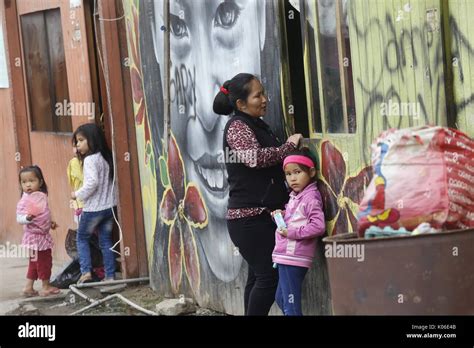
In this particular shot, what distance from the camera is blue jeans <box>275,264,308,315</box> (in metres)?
6.56

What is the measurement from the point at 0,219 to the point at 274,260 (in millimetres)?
7365

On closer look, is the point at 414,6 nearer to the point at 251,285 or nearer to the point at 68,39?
the point at 251,285

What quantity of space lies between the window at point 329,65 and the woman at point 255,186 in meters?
0.26

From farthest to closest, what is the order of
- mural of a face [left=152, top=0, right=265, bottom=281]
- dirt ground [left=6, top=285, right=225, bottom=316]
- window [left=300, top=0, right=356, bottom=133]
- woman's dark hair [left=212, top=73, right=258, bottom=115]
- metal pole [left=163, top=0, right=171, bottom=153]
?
1. dirt ground [left=6, top=285, right=225, bottom=316]
2. metal pole [left=163, top=0, right=171, bottom=153]
3. mural of a face [left=152, top=0, right=265, bottom=281]
4. woman's dark hair [left=212, top=73, right=258, bottom=115]
5. window [left=300, top=0, right=356, bottom=133]

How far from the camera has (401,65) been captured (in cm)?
598

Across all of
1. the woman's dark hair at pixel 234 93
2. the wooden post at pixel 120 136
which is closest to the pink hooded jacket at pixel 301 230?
the woman's dark hair at pixel 234 93

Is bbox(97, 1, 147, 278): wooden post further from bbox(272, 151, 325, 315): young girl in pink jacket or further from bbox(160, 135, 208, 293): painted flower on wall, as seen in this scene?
bbox(272, 151, 325, 315): young girl in pink jacket

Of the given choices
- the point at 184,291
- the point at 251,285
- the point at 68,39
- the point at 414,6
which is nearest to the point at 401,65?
the point at 414,6

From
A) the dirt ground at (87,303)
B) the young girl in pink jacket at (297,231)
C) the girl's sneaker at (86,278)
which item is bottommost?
the dirt ground at (87,303)

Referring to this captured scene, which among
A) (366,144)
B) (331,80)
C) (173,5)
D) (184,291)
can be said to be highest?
(173,5)

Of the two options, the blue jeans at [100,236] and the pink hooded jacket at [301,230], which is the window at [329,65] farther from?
the blue jeans at [100,236]

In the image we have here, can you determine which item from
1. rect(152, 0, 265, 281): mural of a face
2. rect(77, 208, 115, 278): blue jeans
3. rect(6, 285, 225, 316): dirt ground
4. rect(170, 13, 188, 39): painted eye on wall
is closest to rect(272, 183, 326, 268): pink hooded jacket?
rect(152, 0, 265, 281): mural of a face

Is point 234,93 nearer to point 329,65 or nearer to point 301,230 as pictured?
point 329,65

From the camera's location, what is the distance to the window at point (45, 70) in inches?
432
